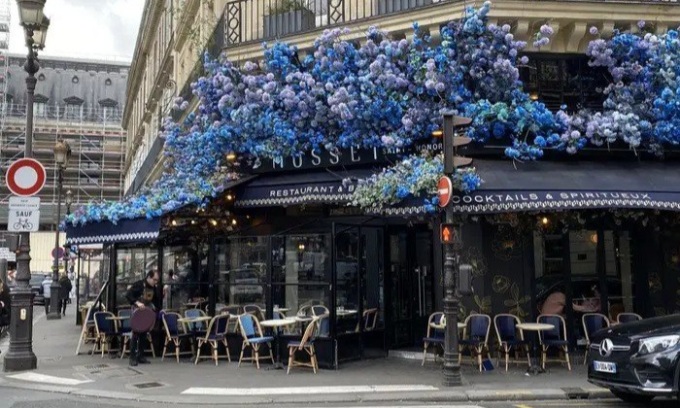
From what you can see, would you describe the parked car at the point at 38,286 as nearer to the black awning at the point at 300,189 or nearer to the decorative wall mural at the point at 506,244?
the black awning at the point at 300,189

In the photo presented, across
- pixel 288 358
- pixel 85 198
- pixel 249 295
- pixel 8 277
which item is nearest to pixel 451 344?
pixel 288 358

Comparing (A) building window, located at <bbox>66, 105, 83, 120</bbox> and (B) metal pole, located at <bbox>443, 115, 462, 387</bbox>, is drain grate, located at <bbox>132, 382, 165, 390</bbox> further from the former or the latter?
(A) building window, located at <bbox>66, 105, 83, 120</bbox>

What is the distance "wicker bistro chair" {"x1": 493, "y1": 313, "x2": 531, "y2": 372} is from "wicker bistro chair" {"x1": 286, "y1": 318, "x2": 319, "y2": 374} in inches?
121

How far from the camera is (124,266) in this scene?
14.5 meters

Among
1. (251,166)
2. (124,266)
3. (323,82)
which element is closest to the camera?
(323,82)

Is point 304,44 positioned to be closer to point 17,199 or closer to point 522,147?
point 522,147

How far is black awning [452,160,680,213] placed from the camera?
1044cm

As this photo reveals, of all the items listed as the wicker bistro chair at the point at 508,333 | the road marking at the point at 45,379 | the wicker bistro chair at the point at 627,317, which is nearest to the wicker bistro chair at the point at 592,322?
the wicker bistro chair at the point at 627,317

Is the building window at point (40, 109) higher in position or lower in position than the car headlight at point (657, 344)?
higher

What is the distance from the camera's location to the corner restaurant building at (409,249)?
11.5 metres

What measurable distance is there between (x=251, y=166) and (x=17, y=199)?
4200 mm

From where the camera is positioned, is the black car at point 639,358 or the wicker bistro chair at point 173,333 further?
the wicker bistro chair at point 173,333

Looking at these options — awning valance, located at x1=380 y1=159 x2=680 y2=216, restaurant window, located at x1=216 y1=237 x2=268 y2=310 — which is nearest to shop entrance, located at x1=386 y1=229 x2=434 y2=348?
awning valance, located at x1=380 y1=159 x2=680 y2=216

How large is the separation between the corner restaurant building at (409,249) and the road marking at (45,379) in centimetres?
283
